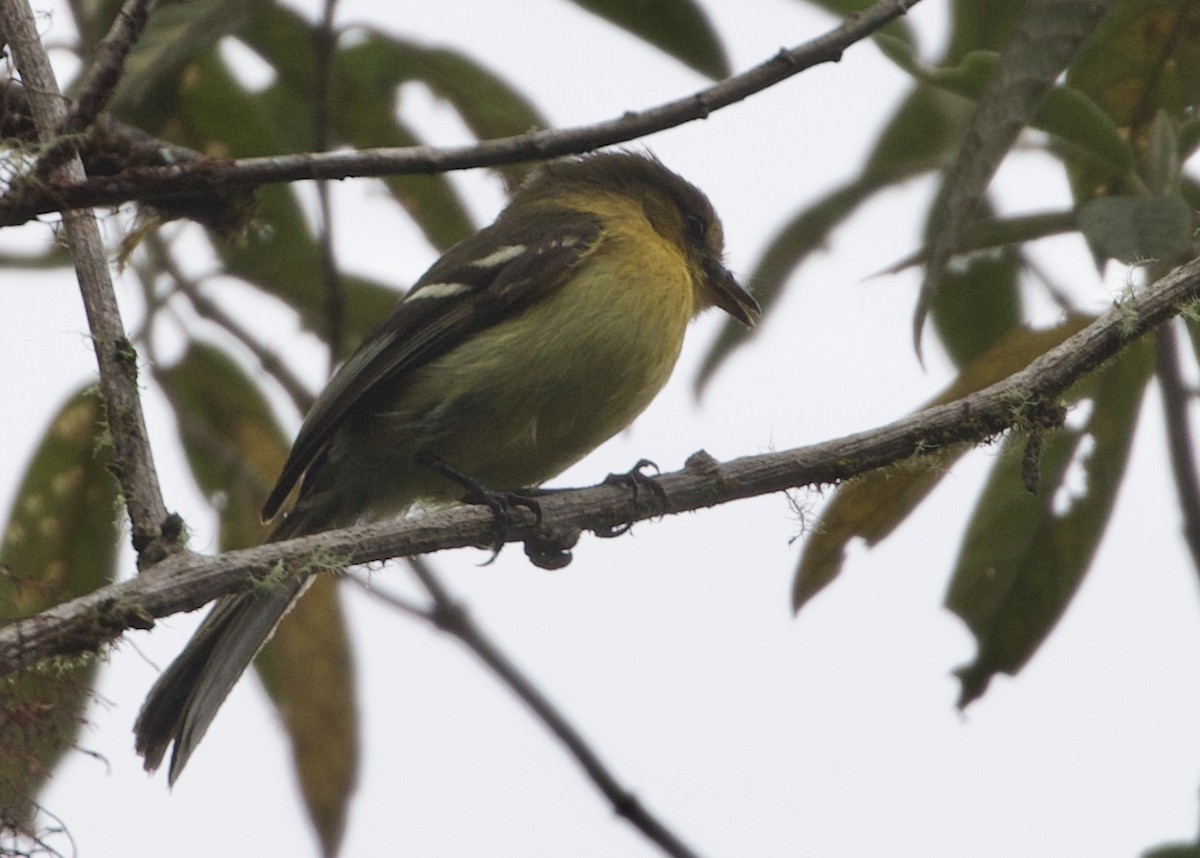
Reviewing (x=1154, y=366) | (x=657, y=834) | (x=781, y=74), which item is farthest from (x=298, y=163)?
(x=1154, y=366)

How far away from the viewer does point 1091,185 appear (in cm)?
369

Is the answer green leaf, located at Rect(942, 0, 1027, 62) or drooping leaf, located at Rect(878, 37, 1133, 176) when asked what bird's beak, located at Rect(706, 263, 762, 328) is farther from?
drooping leaf, located at Rect(878, 37, 1133, 176)

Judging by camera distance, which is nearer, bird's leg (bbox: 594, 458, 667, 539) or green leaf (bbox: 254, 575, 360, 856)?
bird's leg (bbox: 594, 458, 667, 539)

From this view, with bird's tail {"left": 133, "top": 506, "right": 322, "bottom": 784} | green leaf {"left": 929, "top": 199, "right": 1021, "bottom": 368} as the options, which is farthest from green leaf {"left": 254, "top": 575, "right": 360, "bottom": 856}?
green leaf {"left": 929, "top": 199, "right": 1021, "bottom": 368}

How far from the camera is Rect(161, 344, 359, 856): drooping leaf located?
4.23m

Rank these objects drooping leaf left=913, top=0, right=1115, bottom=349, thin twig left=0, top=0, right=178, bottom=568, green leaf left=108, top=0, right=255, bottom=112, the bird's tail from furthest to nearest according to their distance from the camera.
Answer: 1. green leaf left=108, top=0, right=255, bottom=112
2. the bird's tail
3. drooping leaf left=913, top=0, right=1115, bottom=349
4. thin twig left=0, top=0, right=178, bottom=568

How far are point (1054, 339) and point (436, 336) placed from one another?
5.55 ft

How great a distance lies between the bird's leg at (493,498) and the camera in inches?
138

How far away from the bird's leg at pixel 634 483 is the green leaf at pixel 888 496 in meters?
0.40

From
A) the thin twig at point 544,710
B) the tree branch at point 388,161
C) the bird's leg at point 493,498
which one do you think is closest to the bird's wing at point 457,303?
the bird's leg at point 493,498

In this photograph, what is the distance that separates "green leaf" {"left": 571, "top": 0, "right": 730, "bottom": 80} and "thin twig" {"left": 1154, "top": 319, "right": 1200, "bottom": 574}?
1182mm

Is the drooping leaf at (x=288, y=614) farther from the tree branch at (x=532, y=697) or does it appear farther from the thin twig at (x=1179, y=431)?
the thin twig at (x=1179, y=431)

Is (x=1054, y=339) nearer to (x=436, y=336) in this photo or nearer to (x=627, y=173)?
(x=436, y=336)

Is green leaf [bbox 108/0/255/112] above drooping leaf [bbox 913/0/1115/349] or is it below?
above
